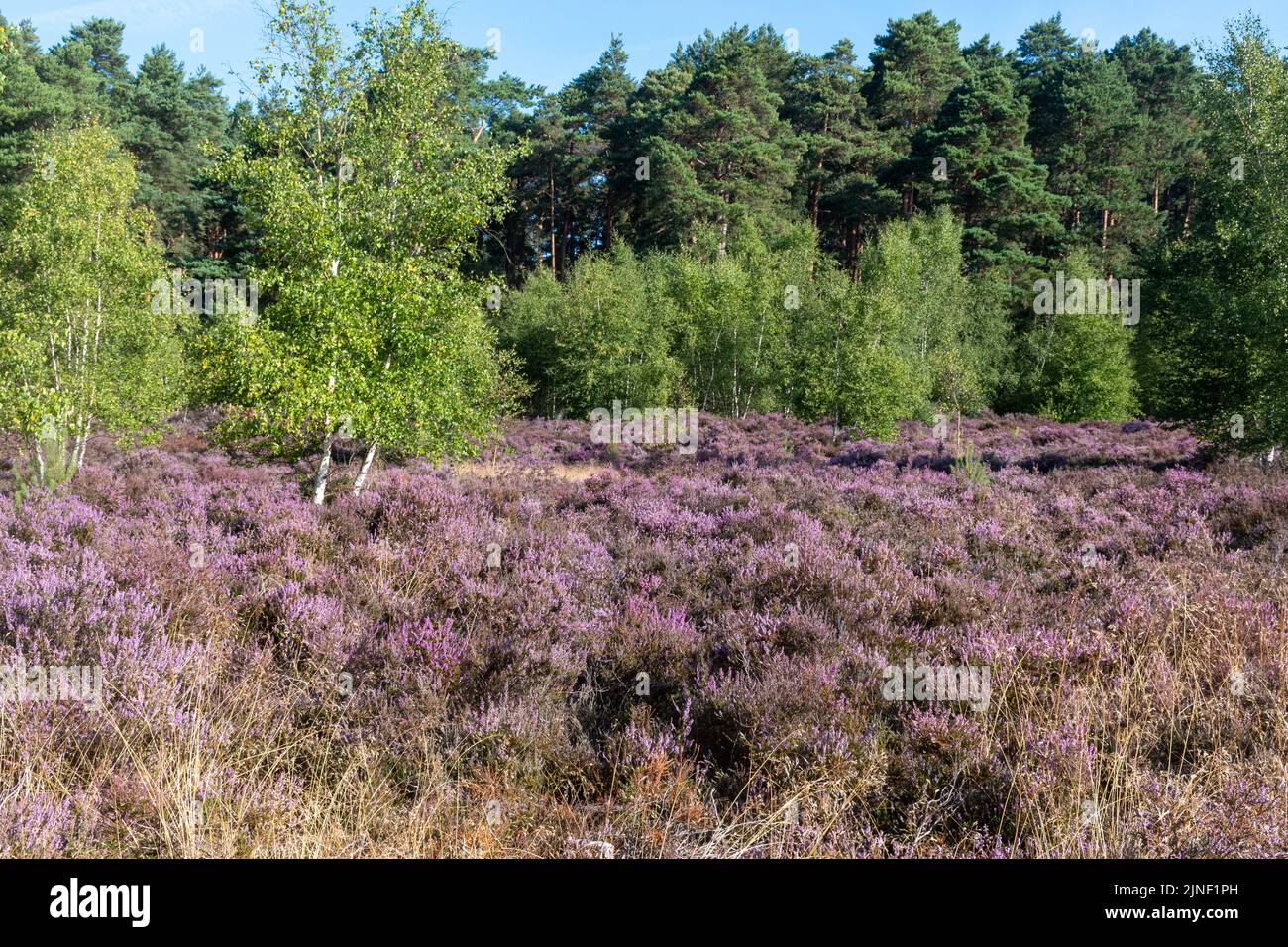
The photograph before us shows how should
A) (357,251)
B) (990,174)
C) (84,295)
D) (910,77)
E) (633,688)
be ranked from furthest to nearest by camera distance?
(910,77) < (990,174) < (84,295) < (357,251) < (633,688)

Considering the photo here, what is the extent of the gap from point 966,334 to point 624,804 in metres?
40.7

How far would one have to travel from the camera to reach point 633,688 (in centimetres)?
432

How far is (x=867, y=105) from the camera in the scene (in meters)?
49.4

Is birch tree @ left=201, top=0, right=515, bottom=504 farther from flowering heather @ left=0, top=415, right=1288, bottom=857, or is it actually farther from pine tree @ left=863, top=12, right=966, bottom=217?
pine tree @ left=863, top=12, right=966, bottom=217

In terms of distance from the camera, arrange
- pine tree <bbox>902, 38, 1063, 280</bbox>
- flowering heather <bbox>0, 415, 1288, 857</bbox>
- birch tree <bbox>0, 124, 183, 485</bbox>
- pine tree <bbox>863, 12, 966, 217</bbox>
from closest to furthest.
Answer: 1. flowering heather <bbox>0, 415, 1288, 857</bbox>
2. birch tree <bbox>0, 124, 183, 485</bbox>
3. pine tree <bbox>902, 38, 1063, 280</bbox>
4. pine tree <bbox>863, 12, 966, 217</bbox>

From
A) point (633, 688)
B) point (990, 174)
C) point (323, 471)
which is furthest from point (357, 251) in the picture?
point (990, 174)

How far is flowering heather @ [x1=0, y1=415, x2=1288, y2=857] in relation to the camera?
9.39 ft

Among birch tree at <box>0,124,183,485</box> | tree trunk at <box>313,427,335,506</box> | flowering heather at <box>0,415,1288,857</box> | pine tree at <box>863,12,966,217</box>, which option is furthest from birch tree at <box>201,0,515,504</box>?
pine tree at <box>863,12,966,217</box>

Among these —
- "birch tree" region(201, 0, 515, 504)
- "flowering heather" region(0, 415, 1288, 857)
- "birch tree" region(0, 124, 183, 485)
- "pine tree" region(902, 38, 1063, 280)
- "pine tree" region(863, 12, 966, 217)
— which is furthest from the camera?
"pine tree" region(863, 12, 966, 217)

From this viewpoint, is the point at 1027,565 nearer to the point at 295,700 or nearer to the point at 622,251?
the point at 295,700

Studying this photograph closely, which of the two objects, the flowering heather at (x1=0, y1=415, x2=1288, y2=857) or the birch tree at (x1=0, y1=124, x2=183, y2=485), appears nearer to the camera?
the flowering heather at (x1=0, y1=415, x2=1288, y2=857)

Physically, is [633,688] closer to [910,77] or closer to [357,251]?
[357,251]

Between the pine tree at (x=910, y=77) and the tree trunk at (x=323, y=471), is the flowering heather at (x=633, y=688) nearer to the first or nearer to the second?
the tree trunk at (x=323, y=471)
